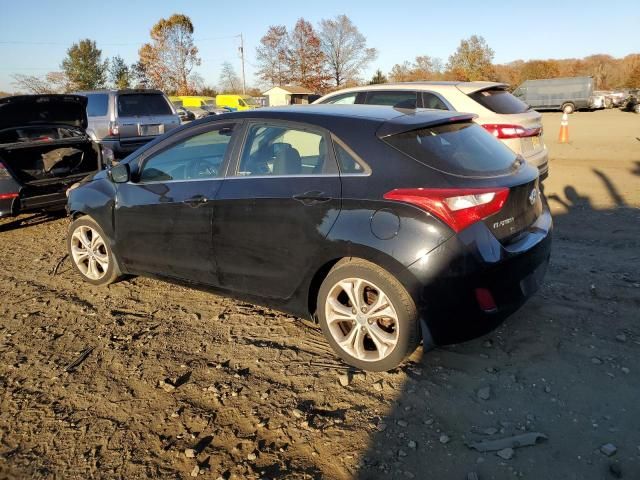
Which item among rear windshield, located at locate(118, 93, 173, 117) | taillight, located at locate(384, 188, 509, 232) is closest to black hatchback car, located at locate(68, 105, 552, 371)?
taillight, located at locate(384, 188, 509, 232)

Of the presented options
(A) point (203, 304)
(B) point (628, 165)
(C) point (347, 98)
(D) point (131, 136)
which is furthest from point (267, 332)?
(B) point (628, 165)

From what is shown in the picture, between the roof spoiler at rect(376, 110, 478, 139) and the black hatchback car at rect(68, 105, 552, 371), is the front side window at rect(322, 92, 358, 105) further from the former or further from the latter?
the roof spoiler at rect(376, 110, 478, 139)

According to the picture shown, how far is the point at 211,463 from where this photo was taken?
2.53 meters

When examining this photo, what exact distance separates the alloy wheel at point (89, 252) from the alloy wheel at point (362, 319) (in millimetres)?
2515

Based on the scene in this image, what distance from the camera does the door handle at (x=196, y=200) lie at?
377 cm

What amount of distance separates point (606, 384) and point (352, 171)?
193cm

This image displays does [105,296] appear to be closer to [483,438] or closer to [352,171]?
[352,171]

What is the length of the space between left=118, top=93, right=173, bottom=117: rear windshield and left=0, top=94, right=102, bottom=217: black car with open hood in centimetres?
309

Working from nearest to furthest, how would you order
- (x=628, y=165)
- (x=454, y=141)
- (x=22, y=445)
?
(x=22, y=445), (x=454, y=141), (x=628, y=165)

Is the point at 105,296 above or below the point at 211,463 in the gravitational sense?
above

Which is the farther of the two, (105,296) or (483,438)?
(105,296)

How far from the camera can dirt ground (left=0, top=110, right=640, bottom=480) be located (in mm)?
2508

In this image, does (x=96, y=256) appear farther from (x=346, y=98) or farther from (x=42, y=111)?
(x=346, y=98)

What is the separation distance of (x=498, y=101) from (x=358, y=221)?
187 inches
